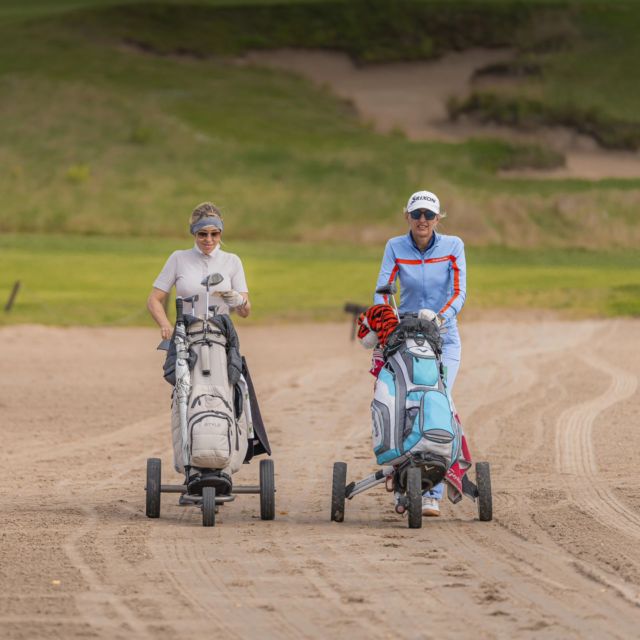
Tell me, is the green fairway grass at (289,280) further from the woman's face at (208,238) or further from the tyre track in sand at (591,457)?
the woman's face at (208,238)

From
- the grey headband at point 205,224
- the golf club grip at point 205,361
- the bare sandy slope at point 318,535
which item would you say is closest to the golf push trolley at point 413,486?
the bare sandy slope at point 318,535

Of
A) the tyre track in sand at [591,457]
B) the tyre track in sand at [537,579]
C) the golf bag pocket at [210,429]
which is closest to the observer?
the tyre track in sand at [537,579]

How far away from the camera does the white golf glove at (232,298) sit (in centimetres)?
1029

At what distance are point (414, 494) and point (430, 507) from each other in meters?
0.69

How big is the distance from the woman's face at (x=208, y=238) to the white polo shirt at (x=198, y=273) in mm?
Result: 50

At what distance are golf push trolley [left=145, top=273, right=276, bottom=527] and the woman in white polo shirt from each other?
72mm

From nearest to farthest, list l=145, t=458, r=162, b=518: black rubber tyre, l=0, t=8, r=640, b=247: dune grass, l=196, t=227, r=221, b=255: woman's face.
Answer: l=145, t=458, r=162, b=518: black rubber tyre, l=196, t=227, r=221, b=255: woman's face, l=0, t=8, r=640, b=247: dune grass

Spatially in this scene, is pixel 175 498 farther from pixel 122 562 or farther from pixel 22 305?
pixel 22 305

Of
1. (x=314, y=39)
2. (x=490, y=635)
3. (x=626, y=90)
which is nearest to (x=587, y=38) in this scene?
(x=626, y=90)

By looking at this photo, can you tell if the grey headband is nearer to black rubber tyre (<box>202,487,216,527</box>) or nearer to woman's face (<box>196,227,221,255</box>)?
woman's face (<box>196,227,221,255</box>)

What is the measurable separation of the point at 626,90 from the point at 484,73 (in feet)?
51.5

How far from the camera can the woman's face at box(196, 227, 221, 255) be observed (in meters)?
10.5

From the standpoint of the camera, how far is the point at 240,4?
392 ft

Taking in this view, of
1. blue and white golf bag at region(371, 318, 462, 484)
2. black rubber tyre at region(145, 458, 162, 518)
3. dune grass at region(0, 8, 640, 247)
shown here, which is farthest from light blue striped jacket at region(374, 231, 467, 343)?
dune grass at region(0, 8, 640, 247)
